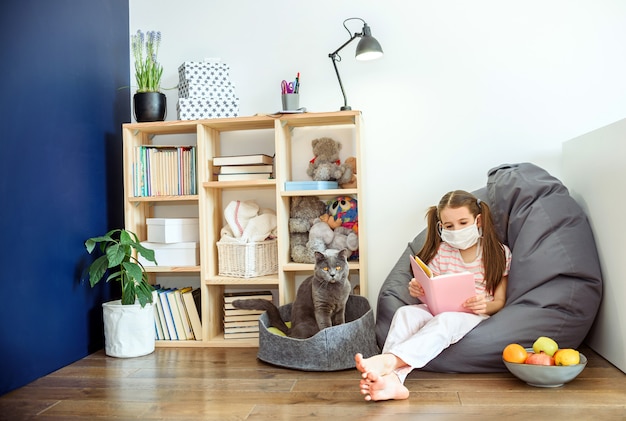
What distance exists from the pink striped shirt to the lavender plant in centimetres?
177

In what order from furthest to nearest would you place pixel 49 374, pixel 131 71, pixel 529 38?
pixel 131 71, pixel 529 38, pixel 49 374

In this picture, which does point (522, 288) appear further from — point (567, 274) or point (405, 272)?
point (405, 272)

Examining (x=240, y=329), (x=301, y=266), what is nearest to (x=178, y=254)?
(x=240, y=329)

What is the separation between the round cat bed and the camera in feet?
7.82

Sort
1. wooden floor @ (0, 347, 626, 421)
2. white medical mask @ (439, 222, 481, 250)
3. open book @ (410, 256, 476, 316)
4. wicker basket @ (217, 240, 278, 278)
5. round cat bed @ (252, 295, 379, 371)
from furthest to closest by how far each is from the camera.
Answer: wicker basket @ (217, 240, 278, 278), white medical mask @ (439, 222, 481, 250), round cat bed @ (252, 295, 379, 371), open book @ (410, 256, 476, 316), wooden floor @ (0, 347, 626, 421)

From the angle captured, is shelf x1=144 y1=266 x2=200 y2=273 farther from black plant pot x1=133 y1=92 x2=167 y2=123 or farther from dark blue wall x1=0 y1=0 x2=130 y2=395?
black plant pot x1=133 y1=92 x2=167 y2=123

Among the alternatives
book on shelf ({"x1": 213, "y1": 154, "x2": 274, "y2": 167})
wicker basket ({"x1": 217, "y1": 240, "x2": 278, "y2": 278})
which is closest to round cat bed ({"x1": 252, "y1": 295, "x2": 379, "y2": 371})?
wicker basket ({"x1": 217, "y1": 240, "x2": 278, "y2": 278})

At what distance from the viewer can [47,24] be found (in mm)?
2580

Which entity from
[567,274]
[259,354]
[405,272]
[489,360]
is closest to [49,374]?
[259,354]

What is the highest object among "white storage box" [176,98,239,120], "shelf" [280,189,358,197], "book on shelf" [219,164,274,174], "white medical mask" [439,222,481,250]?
"white storage box" [176,98,239,120]

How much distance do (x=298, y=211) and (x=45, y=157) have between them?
126 centimetres

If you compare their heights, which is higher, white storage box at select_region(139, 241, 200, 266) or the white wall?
the white wall

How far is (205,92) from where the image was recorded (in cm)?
306

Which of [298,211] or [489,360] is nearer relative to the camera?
[489,360]
